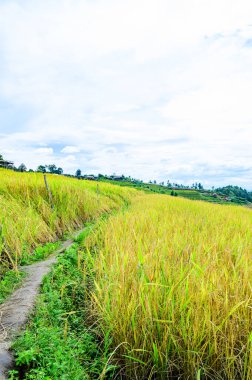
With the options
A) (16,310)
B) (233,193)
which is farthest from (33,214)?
(233,193)

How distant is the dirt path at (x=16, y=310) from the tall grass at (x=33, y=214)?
34 cm

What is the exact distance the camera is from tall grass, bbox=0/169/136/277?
413cm

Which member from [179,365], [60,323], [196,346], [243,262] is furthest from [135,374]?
[243,262]

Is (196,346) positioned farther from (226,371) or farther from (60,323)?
(60,323)

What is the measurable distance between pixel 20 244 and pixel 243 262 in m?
2.97

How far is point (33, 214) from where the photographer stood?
5562 mm

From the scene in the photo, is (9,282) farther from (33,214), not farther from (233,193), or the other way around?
(233,193)

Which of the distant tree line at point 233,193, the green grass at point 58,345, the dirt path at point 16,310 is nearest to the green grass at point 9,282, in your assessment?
the dirt path at point 16,310

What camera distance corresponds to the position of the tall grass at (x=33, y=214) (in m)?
4.13

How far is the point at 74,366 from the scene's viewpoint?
1.98 meters

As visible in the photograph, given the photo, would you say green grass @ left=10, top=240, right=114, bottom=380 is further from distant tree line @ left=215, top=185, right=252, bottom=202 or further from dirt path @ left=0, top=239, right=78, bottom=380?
distant tree line @ left=215, top=185, right=252, bottom=202

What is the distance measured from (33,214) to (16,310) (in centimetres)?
315

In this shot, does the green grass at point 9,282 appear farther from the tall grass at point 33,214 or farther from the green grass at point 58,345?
Result: the green grass at point 58,345

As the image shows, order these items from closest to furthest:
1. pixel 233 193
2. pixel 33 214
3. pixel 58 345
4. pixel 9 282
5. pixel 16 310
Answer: pixel 58 345 → pixel 16 310 → pixel 9 282 → pixel 33 214 → pixel 233 193
